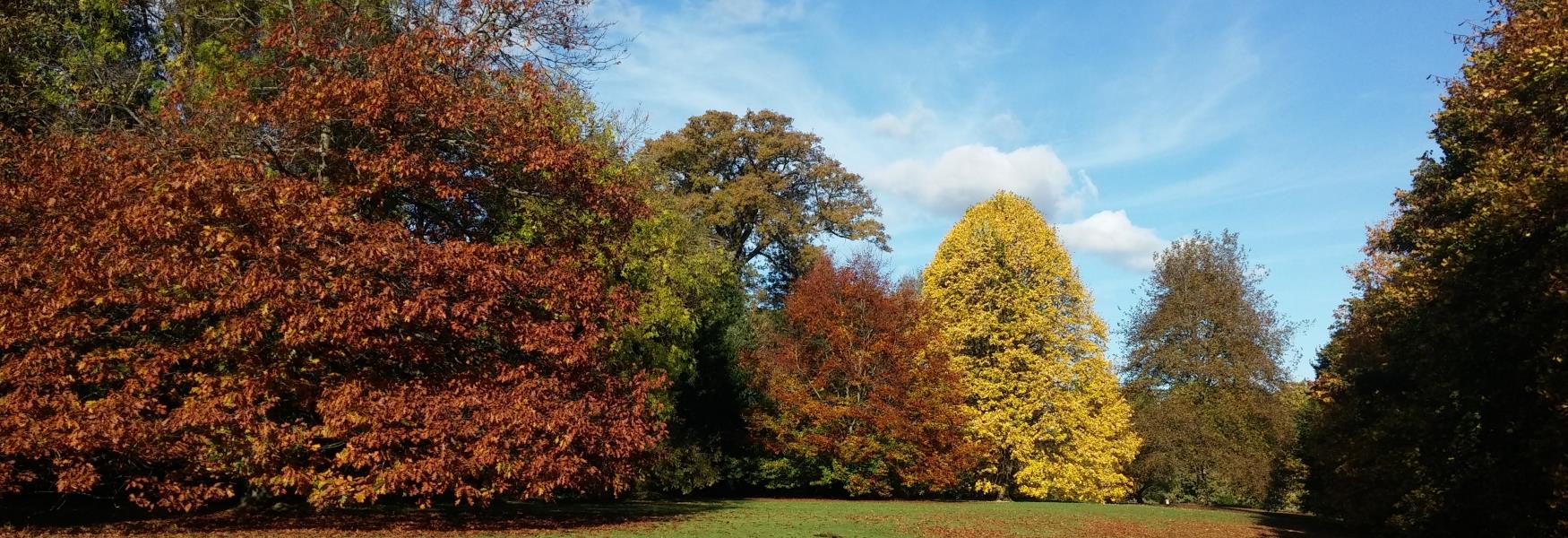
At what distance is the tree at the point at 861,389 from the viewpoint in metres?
29.8

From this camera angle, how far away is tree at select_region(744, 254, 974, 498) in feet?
97.6

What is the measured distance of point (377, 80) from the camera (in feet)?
40.0

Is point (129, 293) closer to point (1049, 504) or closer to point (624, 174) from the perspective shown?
point (624, 174)

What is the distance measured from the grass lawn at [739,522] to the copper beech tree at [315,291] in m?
0.77

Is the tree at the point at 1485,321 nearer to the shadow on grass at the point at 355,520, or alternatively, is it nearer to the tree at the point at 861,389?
the tree at the point at 861,389

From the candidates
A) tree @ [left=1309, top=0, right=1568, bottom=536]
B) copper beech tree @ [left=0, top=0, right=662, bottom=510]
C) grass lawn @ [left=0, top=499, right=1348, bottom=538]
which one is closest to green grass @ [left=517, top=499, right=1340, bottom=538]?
grass lawn @ [left=0, top=499, right=1348, bottom=538]

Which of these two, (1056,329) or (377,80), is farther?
(1056,329)

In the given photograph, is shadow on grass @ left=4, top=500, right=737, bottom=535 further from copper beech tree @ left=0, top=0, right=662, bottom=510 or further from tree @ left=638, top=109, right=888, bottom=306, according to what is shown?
tree @ left=638, top=109, right=888, bottom=306

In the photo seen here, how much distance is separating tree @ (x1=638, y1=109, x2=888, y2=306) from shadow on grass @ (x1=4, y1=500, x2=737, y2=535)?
21502mm

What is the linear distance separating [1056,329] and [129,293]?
28313 mm

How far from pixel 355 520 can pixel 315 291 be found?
564 cm

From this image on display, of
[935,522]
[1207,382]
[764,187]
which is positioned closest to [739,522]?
[935,522]

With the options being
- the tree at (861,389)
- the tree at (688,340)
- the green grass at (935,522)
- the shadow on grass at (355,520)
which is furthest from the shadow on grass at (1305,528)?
the tree at (688,340)

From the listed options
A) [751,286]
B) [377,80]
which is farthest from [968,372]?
[377,80]
